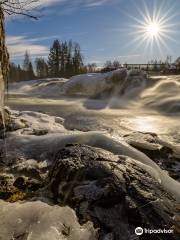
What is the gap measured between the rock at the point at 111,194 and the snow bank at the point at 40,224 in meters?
0.16

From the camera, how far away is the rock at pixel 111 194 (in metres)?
4.04

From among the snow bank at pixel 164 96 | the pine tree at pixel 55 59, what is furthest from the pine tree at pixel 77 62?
the snow bank at pixel 164 96

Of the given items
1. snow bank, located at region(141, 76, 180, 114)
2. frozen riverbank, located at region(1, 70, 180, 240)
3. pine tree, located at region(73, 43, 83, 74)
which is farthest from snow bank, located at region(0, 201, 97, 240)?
pine tree, located at region(73, 43, 83, 74)

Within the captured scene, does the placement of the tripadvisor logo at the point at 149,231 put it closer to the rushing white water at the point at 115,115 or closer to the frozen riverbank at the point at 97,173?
the frozen riverbank at the point at 97,173

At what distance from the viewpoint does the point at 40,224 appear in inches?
149

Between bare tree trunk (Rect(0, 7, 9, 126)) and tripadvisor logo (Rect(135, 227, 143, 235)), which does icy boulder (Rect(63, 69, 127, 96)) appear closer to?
bare tree trunk (Rect(0, 7, 9, 126))

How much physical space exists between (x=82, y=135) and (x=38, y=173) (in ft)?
5.18

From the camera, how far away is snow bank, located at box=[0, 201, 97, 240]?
11.8 ft

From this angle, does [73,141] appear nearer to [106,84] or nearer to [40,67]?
[106,84]

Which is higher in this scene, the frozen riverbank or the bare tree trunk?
the bare tree trunk

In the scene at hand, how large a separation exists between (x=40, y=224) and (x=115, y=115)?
12.6 meters

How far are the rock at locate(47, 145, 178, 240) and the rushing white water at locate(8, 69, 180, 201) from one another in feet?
2.20

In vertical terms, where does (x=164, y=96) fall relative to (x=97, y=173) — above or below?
below

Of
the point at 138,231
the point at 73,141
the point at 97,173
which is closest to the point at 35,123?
the point at 73,141
